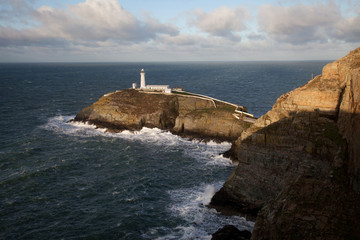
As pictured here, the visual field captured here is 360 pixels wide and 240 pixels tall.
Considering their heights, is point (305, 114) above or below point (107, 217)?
above

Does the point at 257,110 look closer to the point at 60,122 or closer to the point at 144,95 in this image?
the point at 144,95

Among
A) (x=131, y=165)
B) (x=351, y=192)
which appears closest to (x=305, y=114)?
(x=351, y=192)

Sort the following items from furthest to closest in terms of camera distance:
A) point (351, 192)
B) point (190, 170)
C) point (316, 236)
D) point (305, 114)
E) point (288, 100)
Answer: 1. point (190, 170)
2. point (288, 100)
3. point (305, 114)
4. point (351, 192)
5. point (316, 236)

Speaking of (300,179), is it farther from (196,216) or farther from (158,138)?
(158,138)

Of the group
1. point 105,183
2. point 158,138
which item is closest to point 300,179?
point 105,183

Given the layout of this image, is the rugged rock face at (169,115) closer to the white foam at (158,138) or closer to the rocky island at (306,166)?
the white foam at (158,138)

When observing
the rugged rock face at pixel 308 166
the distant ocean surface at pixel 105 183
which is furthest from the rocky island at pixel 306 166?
the distant ocean surface at pixel 105 183
